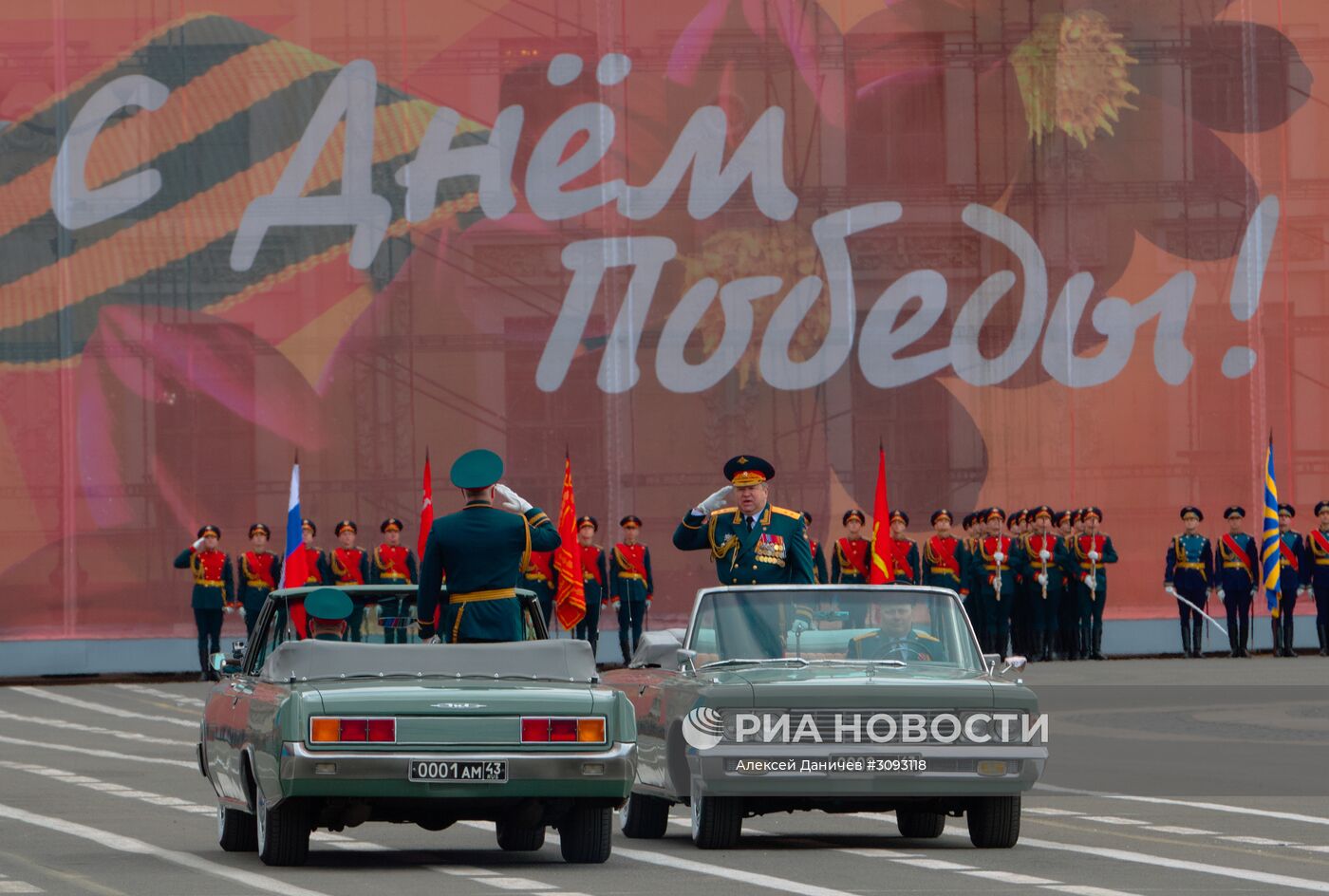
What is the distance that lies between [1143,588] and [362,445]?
1021 cm

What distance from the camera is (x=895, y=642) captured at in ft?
43.8

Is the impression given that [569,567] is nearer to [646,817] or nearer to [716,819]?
[646,817]

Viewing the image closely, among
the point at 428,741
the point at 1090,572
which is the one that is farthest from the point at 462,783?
the point at 1090,572

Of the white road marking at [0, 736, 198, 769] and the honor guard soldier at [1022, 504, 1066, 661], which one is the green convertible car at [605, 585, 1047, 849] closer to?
the white road marking at [0, 736, 198, 769]

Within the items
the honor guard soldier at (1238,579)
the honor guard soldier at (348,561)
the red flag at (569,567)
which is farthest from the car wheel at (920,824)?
the honor guard soldier at (1238,579)

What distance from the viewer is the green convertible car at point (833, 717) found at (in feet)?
40.5

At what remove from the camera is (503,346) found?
3631 cm

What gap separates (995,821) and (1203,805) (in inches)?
112

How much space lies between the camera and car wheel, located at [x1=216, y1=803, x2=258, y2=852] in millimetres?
12492

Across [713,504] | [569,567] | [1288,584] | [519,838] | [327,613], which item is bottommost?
[519,838]

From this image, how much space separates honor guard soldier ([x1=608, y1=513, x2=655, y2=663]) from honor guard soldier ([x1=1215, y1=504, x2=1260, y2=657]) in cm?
692

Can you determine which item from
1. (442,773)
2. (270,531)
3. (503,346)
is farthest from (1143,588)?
(442,773)

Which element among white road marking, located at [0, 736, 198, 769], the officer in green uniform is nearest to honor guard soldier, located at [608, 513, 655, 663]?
white road marking, located at [0, 736, 198, 769]

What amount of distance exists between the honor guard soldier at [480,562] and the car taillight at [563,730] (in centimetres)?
171
